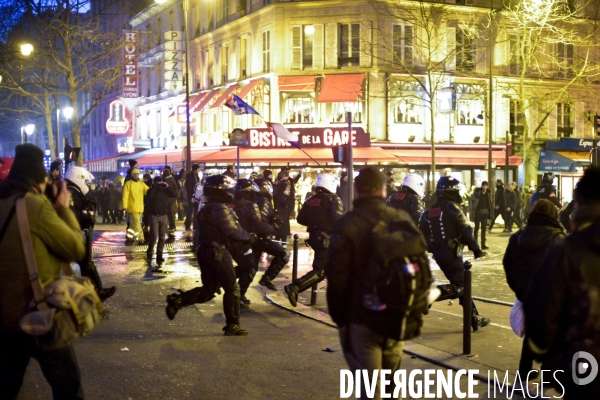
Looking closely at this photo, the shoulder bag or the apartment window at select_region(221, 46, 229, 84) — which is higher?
the apartment window at select_region(221, 46, 229, 84)

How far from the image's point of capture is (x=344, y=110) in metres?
39.4

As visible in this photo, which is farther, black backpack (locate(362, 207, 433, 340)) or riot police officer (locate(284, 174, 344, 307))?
riot police officer (locate(284, 174, 344, 307))

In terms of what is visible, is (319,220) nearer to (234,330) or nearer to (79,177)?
A: (234,330)

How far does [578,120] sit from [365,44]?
13.2m

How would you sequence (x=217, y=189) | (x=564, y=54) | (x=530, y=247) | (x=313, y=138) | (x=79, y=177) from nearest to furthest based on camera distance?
(x=530, y=247)
(x=217, y=189)
(x=79, y=177)
(x=313, y=138)
(x=564, y=54)

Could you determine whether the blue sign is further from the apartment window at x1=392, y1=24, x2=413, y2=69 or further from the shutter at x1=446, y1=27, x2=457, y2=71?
the apartment window at x1=392, y1=24, x2=413, y2=69

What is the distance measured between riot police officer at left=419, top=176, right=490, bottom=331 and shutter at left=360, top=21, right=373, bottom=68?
1160 inches

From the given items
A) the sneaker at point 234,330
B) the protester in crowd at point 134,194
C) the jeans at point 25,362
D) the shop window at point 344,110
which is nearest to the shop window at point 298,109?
the shop window at point 344,110

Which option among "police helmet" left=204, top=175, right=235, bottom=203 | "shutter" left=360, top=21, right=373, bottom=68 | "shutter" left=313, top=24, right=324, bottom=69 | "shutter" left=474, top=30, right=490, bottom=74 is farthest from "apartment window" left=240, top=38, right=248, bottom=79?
"police helmet" left=204, top=175, right=235, bottom=203

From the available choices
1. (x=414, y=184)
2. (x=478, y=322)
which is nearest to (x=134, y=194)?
(x=414, y=184)

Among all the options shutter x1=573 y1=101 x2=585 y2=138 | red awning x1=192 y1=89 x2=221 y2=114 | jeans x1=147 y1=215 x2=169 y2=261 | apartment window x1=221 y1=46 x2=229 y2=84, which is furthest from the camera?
apartment window x1=221 y1=46 x2=229 y2=84

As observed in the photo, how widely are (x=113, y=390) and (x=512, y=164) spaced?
35.1m

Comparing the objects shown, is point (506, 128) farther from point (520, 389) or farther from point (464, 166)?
point (520, 389)

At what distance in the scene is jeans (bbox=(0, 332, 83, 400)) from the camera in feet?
15.1
